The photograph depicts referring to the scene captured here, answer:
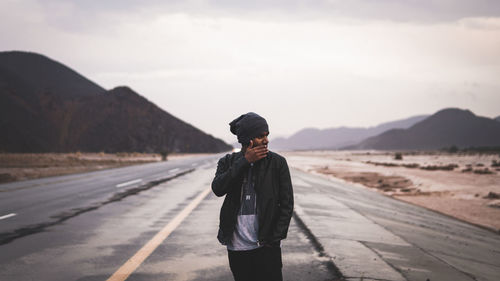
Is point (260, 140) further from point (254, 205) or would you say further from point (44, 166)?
point (44, 166)

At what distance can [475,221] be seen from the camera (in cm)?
1249

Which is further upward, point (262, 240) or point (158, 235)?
point (262, 240)

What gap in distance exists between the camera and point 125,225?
28.2 ft

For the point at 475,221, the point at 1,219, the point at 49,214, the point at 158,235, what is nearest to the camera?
the point at 158,235

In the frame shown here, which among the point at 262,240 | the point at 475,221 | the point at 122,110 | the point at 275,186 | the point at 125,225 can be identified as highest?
the point at 122,110

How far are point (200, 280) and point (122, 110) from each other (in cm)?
10878

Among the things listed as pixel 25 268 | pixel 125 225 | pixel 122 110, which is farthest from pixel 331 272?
pixel 122 110

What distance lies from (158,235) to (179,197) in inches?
240

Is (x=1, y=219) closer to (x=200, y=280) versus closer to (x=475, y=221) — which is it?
(x=200, y=280)

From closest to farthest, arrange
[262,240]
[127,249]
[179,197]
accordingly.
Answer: [262,240] < [127,249] < [179,197]

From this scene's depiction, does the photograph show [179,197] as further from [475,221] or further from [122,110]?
[122,110]

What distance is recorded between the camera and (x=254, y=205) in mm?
3008

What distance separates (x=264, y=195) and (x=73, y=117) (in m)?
104

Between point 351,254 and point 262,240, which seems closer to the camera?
point 262,240
